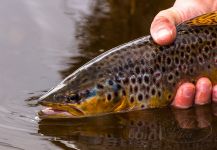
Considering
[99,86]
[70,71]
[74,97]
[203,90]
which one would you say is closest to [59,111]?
[74,97]

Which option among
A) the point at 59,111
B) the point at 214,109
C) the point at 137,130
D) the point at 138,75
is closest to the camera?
the point at 137,130

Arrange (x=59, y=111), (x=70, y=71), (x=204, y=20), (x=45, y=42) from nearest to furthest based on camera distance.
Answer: (x=59, y=111), (x=204, y=20), (x=70, y=71), (x=45, y=42)

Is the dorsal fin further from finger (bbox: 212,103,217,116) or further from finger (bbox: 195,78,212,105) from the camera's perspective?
finger (bbox: 212,103,217,116)

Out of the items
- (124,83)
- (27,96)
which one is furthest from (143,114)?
(27,96)

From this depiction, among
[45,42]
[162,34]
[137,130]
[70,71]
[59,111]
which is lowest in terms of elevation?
[137,130]

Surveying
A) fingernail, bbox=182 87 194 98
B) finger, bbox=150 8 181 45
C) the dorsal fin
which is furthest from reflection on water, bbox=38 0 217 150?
the dorsal fin

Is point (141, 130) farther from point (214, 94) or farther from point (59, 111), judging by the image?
point (214, 94)

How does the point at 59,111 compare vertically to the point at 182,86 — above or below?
below
